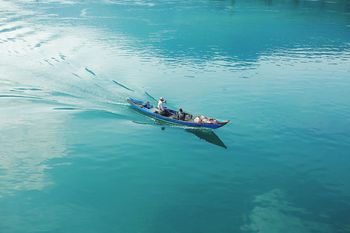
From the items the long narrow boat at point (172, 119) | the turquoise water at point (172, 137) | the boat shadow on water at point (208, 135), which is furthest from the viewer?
the long narrow boat at point (172, 119)

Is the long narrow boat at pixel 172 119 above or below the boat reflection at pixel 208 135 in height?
above

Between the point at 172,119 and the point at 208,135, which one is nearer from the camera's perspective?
the point at 208,135

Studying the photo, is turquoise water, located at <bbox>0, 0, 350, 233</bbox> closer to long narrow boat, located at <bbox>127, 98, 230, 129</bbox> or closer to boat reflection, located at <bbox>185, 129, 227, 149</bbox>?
boat reflection, located at <bbox>185, 129, 227, 149</bbox>

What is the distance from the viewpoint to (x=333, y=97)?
5084cm

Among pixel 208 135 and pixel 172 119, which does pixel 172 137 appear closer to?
pixel 172 119

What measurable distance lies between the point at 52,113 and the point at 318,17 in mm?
100680

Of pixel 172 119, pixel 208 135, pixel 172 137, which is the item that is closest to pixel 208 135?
pixel 208 135

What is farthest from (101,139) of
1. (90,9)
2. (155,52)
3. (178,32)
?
(90,9)

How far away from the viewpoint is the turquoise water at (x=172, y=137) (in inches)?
1032

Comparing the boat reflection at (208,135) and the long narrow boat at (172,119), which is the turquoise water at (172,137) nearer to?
the boat reflection at (208,135)

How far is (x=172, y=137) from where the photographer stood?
38.3 m

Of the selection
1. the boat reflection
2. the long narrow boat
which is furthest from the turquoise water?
the long narrow boat

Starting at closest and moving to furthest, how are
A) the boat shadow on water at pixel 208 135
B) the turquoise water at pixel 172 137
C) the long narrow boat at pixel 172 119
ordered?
the turquoise water at pixel 172 137, the boat shadow on water at pixel 208 135, the long narrow boat at pixel 172 119

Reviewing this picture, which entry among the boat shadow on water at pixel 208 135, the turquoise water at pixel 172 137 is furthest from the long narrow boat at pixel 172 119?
the turquoise water at pixel 172 137
